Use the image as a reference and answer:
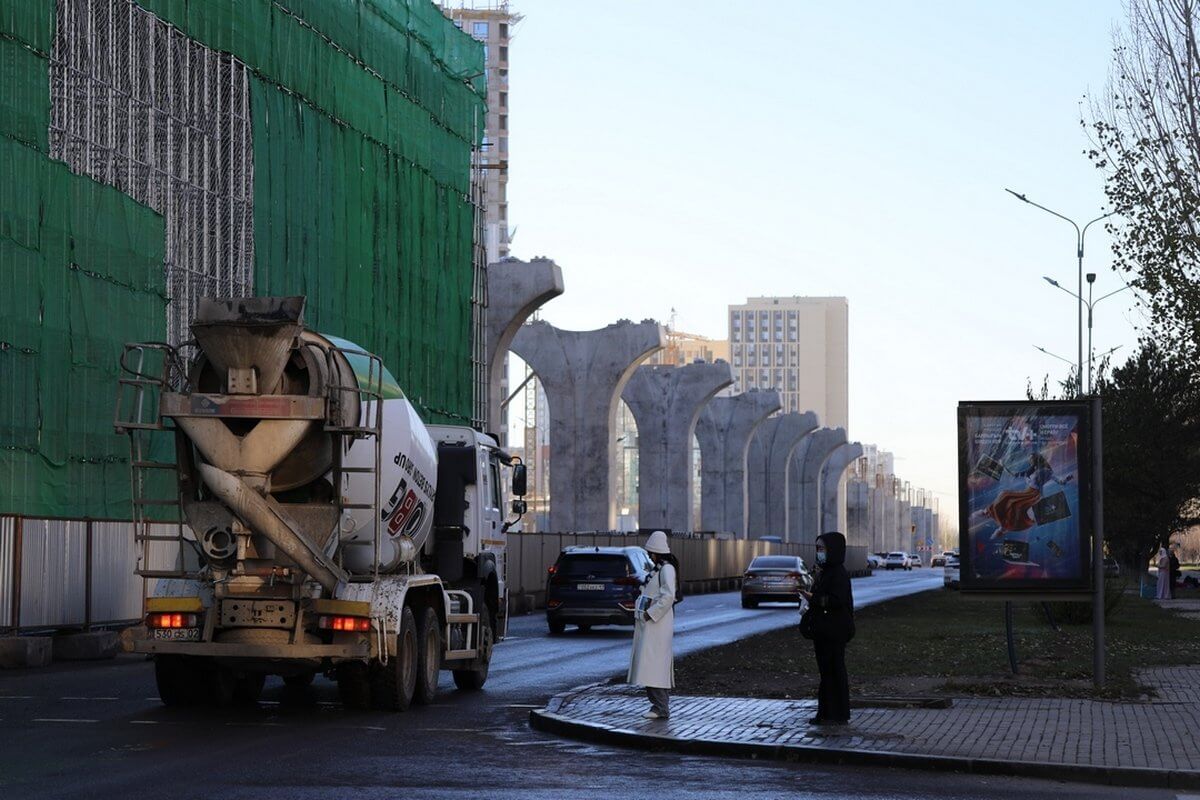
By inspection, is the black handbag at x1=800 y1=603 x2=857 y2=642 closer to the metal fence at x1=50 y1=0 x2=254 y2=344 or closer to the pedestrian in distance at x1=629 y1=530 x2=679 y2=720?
the pedestrian in distance at x1=629 y1=530 x2=679 y2=720

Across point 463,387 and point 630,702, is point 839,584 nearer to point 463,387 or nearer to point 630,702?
point 630,702

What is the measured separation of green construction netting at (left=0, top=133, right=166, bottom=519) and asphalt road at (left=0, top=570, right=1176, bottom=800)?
16.7 metres

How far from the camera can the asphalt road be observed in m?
11.5

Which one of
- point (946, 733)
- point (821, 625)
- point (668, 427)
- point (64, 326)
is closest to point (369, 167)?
point (64, 326)

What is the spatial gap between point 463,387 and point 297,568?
42709mm

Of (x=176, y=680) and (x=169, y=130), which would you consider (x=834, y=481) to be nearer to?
(x=169, y=130)

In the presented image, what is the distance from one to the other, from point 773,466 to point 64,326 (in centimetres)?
9508

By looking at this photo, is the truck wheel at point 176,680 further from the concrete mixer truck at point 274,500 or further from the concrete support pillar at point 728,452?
the concrete support pillar at point 728,452

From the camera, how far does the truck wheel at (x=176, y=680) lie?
55.9 ft

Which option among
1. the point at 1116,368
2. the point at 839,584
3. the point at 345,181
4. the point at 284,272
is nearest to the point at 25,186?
the point at 284,272

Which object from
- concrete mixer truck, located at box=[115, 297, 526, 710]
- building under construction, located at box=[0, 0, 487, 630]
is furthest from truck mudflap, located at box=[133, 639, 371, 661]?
building under construction, located at box=[0, 0, 487, 630]

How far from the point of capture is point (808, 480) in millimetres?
146000

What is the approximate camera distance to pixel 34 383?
117 feet

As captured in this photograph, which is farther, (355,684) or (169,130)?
(169,130)
